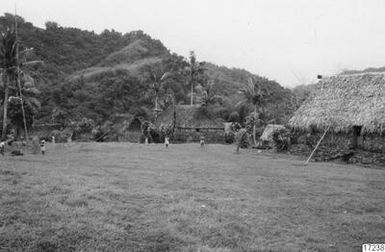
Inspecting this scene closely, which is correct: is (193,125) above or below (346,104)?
below

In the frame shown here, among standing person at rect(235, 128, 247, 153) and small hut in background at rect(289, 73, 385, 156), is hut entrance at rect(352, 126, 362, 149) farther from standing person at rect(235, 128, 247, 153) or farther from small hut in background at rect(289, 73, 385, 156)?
standing person at rect(235, 128, 247, 153)

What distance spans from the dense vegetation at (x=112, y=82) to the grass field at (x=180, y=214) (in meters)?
35.1

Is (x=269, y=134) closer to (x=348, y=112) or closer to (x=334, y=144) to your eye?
(x=334, y=144)

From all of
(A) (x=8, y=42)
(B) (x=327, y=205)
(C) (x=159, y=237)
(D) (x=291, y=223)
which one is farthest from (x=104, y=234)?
(A) (x=8, y=42)

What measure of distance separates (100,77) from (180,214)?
61.5 meters

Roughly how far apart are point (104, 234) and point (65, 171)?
7240mm

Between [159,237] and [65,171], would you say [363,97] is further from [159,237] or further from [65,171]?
[159,237]

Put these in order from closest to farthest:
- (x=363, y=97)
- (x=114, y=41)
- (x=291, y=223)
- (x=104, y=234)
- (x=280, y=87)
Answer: (x=104, y=234)
(x=291, y=223)
(x=363, y=97)
(x=280, y=87)
(x=114, y=41)

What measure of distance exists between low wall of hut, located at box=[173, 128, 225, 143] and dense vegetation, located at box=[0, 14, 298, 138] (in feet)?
8.28

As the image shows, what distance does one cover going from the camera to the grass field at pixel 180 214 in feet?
21.1

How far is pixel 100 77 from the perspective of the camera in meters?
66.8

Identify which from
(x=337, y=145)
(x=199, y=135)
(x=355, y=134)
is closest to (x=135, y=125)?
(x=199, y=135)

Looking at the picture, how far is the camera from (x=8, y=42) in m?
30.0

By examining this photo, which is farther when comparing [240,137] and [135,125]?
[135,125]
